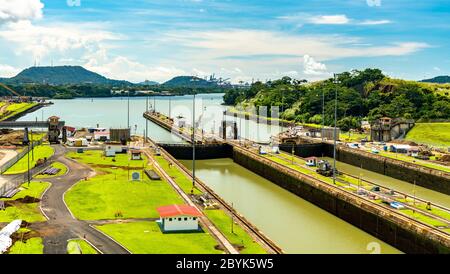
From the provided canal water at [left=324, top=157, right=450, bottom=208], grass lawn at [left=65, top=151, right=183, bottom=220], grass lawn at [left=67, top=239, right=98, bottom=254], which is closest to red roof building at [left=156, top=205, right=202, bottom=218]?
grass lawn at [left=65, top=151, right=183, bottom=220]

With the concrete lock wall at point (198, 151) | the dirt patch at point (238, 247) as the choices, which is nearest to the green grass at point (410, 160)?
the concrete lock wall at point (198, 151)

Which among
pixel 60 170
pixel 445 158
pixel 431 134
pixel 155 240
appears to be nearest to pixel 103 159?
pixel 60 170

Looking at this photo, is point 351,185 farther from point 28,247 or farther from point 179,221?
point 28,247

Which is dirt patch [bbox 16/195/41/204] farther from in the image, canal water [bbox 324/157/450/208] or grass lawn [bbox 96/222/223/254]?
canal water [bbox 324/157/450/208]

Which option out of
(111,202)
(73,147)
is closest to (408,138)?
(73,147)

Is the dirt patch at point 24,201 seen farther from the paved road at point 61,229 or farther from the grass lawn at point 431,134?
the grass lawn at point 431,134

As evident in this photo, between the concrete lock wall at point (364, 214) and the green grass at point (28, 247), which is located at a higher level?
the green grass at point (28, 247)
